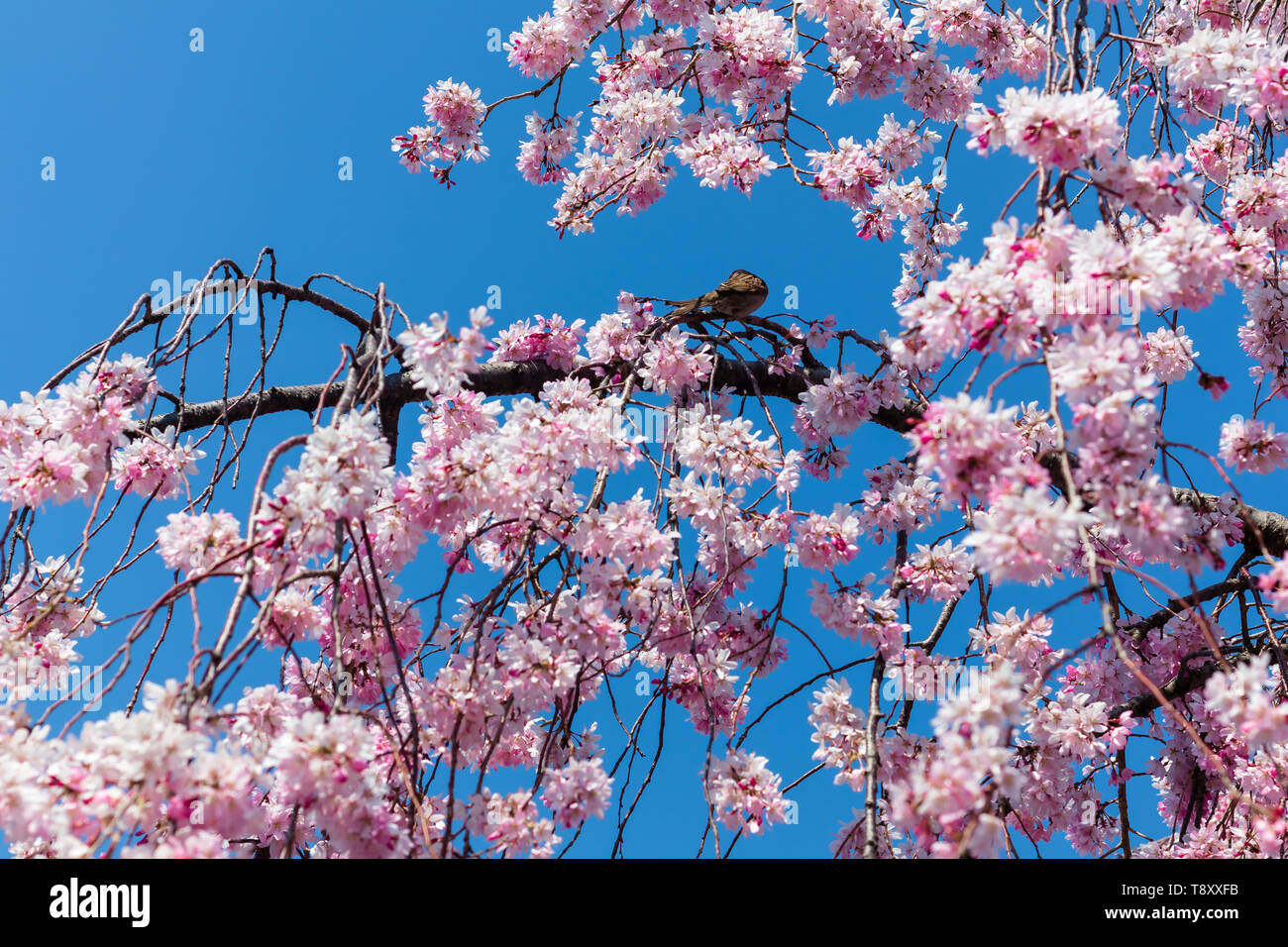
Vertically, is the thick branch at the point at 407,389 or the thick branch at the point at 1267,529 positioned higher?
the thick branch at the point at 407,389

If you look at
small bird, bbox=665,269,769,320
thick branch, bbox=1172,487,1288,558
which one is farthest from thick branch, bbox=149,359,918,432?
thick branch, bbox=1172,487,1288,558

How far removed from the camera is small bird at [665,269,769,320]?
3.44m

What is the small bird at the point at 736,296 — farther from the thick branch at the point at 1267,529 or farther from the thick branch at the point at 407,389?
the thick branch at the point at 1267,529

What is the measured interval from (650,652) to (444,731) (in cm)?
71

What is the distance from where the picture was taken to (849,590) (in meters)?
2.40

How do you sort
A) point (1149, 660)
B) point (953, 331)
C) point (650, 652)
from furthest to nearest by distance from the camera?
point (1149, 660) < point (650, 652) < point (953, 331)

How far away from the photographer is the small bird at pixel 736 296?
11.3 ft

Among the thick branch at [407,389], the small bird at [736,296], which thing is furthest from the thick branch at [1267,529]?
the small bird at [736,296]

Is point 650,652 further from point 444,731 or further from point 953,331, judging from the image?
point 953,331

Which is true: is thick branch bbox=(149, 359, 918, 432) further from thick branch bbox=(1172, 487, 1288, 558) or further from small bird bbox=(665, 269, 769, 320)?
thick branch bbox=(1172, 487, 1288, 558)

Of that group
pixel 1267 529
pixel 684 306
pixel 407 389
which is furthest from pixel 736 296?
pixel 1267 529

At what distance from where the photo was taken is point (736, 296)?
352 cm
